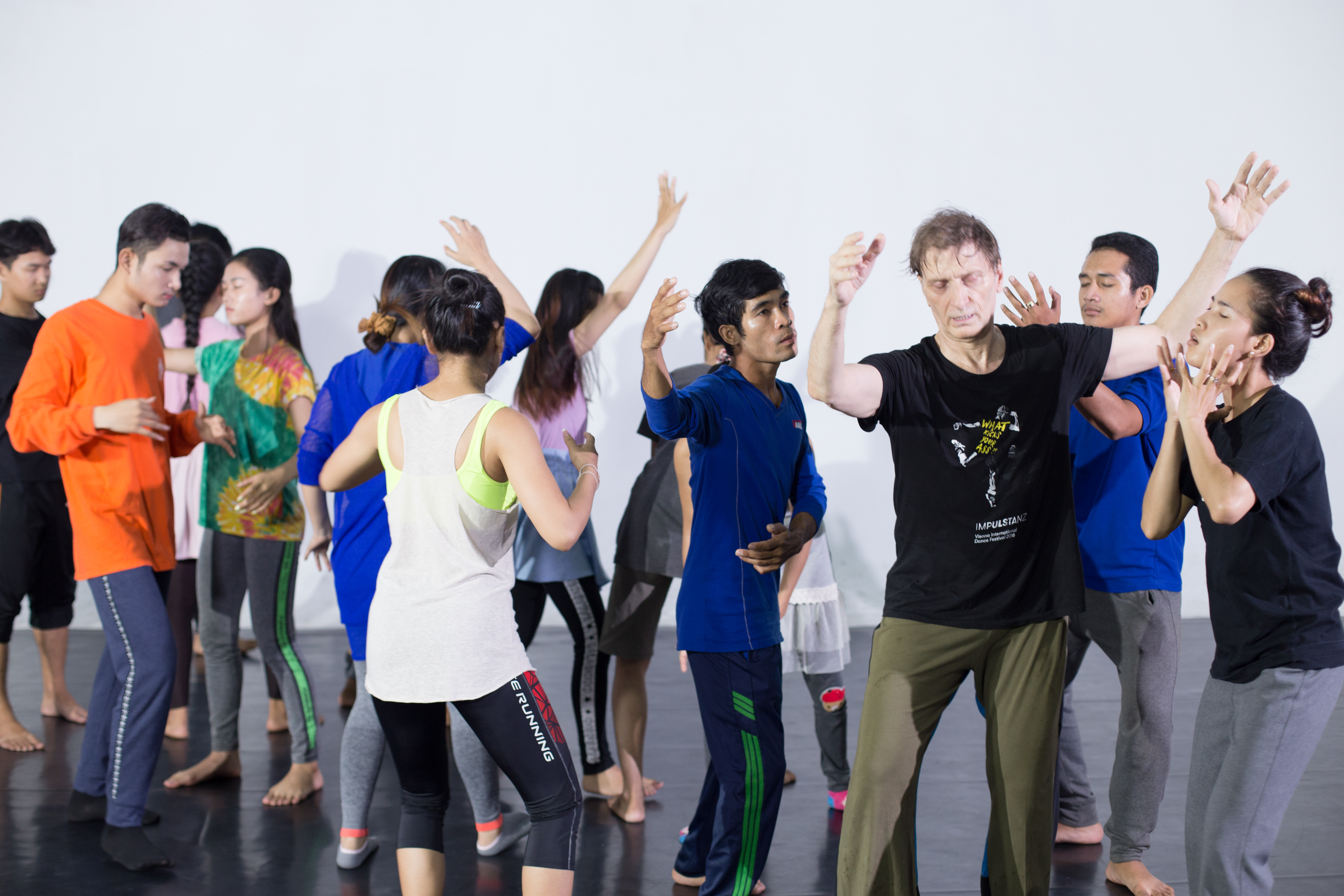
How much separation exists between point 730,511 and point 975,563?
498 millimetres

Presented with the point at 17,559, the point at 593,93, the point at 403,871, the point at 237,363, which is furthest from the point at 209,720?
the point at 593,93

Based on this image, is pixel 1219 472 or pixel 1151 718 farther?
pixel 1151 718

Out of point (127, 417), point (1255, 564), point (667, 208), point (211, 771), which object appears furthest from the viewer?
point (667, 208)

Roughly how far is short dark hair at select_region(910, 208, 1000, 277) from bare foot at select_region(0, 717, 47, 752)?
129 inches

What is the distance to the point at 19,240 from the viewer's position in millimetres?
3543

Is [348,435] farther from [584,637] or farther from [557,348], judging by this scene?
[584,637]

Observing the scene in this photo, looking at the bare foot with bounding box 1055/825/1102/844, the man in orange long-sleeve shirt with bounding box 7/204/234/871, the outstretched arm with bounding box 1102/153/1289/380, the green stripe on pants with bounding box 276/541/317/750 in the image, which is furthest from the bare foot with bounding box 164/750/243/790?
the outstretched arm with bounding box 1102/153/1289/380

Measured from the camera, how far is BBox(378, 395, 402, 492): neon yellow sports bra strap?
1.91 metres

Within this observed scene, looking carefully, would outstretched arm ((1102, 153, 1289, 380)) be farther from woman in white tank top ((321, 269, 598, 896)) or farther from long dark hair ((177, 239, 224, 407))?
long dark hair ((177, 239, 224, 407))

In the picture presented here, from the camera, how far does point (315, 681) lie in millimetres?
4578

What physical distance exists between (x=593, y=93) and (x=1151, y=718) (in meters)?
4.27

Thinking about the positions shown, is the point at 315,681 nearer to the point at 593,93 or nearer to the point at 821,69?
the point at 593,93

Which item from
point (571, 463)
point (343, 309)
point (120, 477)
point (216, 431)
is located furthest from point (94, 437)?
point (343, 309)

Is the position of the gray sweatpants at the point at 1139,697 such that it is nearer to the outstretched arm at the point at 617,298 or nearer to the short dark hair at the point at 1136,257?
the short dark hair at the point at 1136,257
